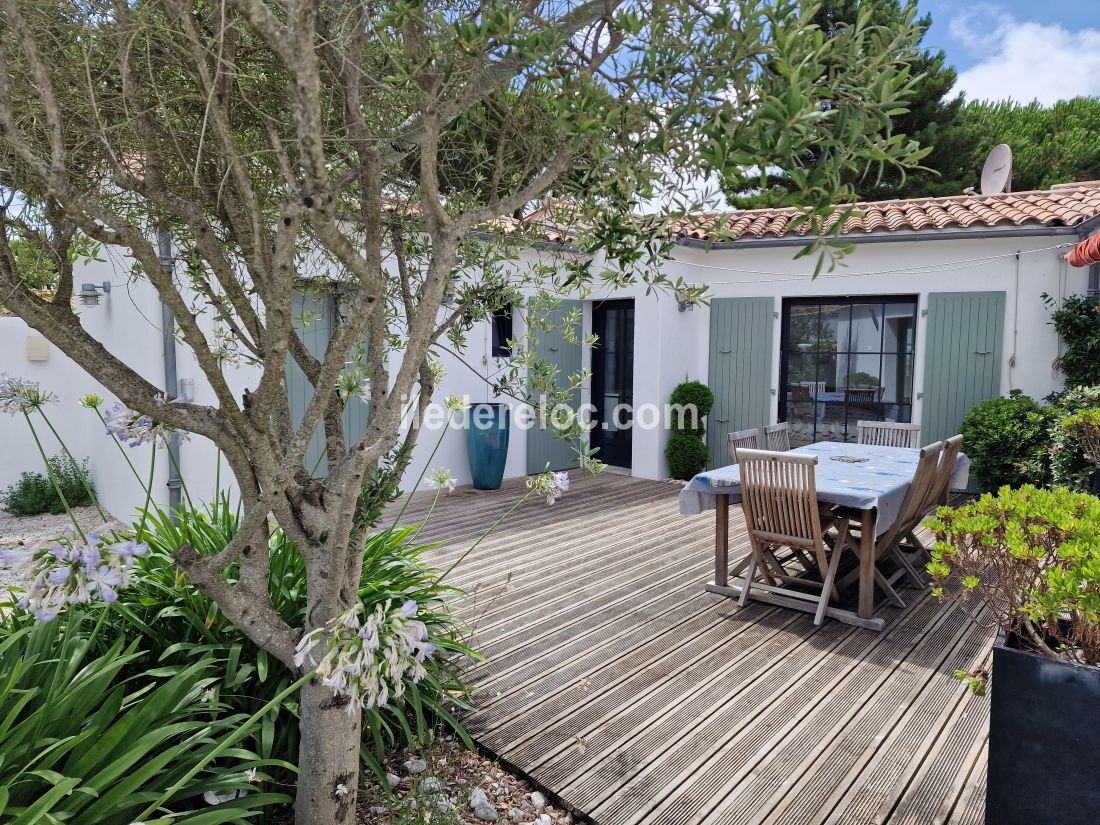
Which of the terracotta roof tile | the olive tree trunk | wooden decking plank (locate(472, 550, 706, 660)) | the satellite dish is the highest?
the satellite dish

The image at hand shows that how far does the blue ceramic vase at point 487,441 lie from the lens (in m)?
7.54

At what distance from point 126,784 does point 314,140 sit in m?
1.50

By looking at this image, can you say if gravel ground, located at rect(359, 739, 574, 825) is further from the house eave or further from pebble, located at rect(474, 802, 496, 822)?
the house eave

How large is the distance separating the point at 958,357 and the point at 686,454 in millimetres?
2934

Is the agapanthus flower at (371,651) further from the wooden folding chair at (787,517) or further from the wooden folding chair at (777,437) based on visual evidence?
the wooden folding chair at (777,437)

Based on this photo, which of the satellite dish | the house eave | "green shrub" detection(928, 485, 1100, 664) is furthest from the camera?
the satellite dish

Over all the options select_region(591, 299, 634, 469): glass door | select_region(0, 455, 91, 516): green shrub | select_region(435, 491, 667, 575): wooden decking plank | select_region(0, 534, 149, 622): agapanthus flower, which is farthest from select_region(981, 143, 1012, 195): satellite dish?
select_region(0, 455, 91, 516): green shrub

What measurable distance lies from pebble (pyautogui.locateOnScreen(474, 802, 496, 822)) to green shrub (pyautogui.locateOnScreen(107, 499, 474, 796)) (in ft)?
1.03

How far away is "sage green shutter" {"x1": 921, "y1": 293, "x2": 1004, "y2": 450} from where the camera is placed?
22.6ft

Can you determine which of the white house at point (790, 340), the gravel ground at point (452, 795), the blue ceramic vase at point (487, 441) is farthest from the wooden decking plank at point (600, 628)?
the blue ceramic vase at point (487, 441)

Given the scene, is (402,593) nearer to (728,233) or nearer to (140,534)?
(140,534)

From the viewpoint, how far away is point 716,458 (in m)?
8.53

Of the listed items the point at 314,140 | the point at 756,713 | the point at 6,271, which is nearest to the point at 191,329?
the point at 6,271

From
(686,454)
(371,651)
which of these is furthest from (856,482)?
(686,454)
